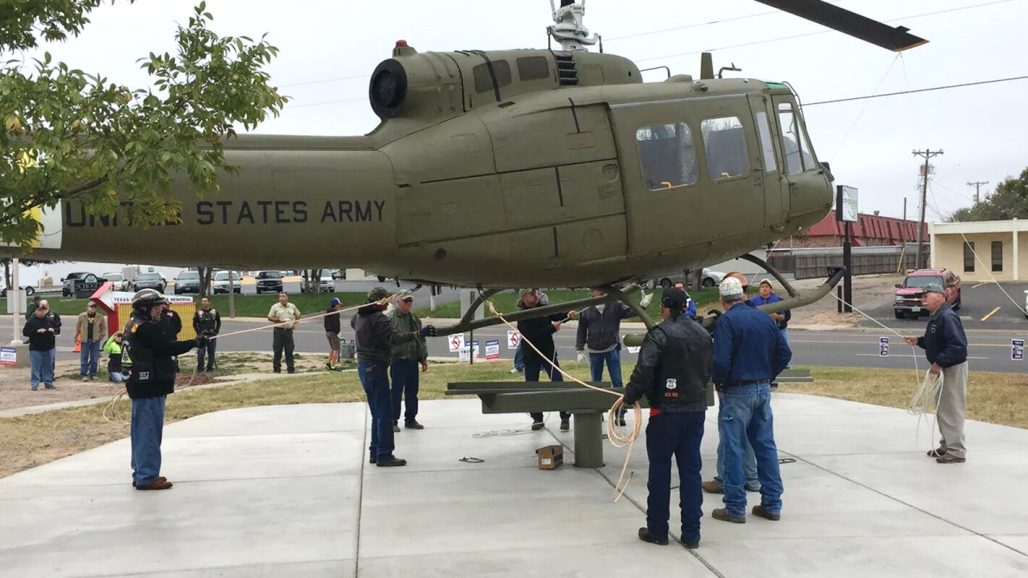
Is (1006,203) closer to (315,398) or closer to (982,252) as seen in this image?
(982,252)

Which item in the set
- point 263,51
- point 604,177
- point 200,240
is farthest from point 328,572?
point 604,177

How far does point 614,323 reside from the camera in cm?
1126

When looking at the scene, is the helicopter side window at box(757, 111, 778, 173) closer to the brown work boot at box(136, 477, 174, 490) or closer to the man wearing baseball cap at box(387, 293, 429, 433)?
the man wearing baseball cap at box(387, 293, 429, 433)

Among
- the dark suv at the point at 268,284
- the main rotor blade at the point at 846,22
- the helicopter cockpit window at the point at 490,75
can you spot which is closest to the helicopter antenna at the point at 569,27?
the helicopter cockpit window at the point at 490,75

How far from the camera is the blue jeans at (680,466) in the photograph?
6.12 meters

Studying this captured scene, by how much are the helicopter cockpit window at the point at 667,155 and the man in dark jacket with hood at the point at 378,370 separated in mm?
3500

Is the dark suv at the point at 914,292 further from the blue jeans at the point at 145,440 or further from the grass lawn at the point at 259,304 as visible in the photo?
the blue jeans at the point at 145,440

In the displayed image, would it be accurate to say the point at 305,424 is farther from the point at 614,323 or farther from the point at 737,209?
Result: the point at 737,209

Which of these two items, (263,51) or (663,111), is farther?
(663,111)

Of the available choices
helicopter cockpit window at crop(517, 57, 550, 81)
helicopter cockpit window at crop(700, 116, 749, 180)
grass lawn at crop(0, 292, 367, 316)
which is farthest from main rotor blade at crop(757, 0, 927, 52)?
grass lawn at crop(0, 292, 367, 316)

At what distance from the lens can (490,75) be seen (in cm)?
762

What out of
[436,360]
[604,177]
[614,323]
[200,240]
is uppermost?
[604,177]

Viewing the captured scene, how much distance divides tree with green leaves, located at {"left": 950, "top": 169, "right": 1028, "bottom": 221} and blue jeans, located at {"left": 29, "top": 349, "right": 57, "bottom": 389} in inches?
2563

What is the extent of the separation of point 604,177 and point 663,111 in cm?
94
